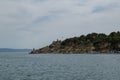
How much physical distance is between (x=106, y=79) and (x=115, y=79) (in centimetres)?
183

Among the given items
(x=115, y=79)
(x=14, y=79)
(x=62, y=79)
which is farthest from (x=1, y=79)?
(x=115, y=79)

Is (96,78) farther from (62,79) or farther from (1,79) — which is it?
(1,79)

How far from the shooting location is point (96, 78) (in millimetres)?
69125

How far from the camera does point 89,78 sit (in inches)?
2731

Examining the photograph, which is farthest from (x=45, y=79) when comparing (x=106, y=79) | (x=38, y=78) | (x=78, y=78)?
(x=106, y=79)

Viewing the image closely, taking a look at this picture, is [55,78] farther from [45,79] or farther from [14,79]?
[14,79]

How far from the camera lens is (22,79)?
223 ft

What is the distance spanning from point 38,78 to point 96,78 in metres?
12.3

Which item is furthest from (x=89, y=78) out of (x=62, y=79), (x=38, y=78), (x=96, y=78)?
(x=38, y=78)

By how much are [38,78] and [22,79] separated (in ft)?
12.6

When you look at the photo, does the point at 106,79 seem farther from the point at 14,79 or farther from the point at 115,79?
the point at 14,79

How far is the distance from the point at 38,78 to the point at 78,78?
28.0 ft

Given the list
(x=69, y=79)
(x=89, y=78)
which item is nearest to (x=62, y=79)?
(x=69, y=79)

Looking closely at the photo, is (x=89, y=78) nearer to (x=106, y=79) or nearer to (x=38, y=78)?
(x=106, y=79)
